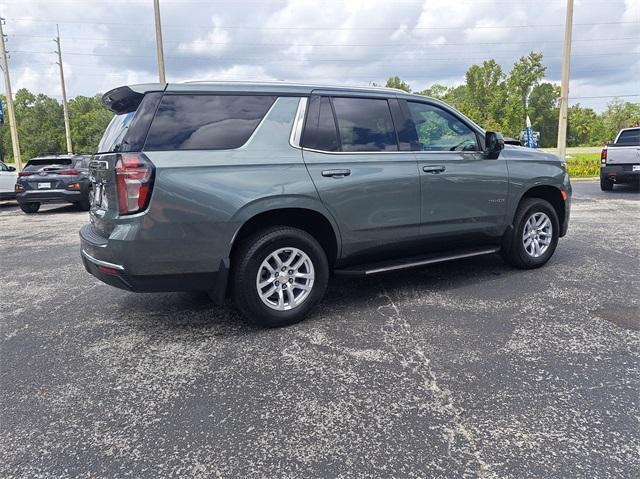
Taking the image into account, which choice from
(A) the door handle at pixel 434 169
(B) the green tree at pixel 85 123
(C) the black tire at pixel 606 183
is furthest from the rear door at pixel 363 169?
(B) the green tree at pixel 85 123

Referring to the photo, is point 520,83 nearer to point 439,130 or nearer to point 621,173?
point 621,173

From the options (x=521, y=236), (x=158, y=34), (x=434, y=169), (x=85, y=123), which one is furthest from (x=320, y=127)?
(x=85, y=123)

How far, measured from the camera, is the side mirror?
479cm

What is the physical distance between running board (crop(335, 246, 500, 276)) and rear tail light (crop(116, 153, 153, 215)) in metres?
1.69

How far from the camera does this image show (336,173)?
3.91 metres

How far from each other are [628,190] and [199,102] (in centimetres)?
1403

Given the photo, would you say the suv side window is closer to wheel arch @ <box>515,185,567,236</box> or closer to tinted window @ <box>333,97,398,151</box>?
tinted window @ <box>333,97,398,151</box>

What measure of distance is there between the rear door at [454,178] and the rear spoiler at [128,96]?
7.52 feet

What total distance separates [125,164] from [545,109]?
8099cm

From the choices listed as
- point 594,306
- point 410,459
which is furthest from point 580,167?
point 410,459

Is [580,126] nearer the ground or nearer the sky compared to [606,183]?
nearer the sky

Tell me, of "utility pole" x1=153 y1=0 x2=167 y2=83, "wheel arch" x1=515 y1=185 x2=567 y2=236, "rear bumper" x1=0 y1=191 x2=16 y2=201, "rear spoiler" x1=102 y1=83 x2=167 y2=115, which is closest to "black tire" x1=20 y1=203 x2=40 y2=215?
"rear bumper" x1=0 y1=191 x2=16 y2=201

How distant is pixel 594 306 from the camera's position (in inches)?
164

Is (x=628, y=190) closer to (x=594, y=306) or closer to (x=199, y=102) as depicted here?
(x=594, y=306)
